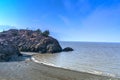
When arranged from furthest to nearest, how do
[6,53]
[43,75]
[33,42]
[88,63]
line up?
1. [33,42]
2. [6,53]
3. [88,63]
4. [43,75]

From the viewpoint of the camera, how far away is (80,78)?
85.5ft

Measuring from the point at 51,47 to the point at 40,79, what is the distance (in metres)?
54.3

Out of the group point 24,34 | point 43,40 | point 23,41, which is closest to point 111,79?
point 43,40

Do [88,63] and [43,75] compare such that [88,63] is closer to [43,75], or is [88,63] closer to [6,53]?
[43,75]

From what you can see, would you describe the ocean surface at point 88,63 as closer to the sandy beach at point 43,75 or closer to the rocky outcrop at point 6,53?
the sandy beach at point 43,75

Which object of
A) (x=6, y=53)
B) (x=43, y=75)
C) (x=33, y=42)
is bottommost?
(x=43, y=75)

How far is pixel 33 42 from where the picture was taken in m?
85.1

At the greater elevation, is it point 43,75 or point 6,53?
point 6,53

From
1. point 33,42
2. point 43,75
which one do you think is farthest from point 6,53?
point 33,42

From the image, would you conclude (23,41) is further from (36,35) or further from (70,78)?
(70,78)

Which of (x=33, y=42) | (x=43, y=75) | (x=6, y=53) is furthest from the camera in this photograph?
(x=33, y=42)

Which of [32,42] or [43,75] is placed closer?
[43,75]

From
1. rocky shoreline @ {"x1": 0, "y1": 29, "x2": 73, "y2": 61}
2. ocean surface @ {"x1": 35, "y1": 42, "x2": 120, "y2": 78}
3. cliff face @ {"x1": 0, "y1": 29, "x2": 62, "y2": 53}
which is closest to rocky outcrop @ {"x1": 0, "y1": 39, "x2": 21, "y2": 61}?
ocean surface @ {"x1": 35, "y1": 42, "x2": 120, "y2": 78}

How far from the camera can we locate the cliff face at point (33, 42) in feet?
263
